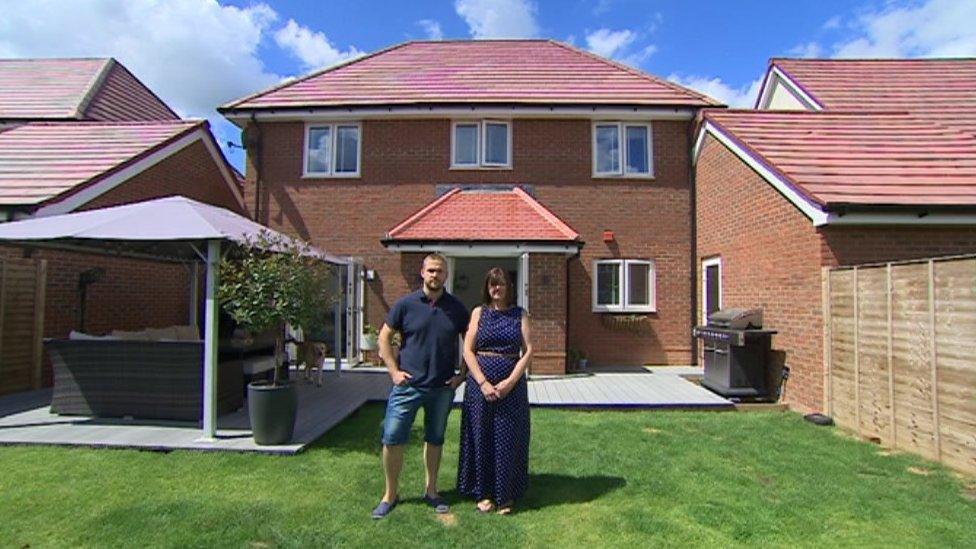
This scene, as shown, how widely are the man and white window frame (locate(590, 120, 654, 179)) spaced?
29.8ft

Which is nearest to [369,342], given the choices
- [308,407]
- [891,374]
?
[308,407]

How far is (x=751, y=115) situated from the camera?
10961mm

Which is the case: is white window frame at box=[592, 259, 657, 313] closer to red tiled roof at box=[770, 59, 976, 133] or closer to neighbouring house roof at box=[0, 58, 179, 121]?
red tiled roof at box=[770, 59, 976, 133]

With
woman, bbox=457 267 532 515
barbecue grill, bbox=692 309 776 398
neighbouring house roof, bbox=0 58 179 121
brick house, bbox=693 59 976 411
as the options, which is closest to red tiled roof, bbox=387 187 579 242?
brick house, bbox=693 59 976 411

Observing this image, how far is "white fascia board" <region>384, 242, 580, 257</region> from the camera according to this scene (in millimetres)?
10523

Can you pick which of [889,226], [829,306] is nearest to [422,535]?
[829,306]

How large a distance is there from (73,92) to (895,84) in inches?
803

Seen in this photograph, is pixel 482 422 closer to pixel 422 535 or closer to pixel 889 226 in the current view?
pixel 422 535

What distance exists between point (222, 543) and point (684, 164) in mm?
11599

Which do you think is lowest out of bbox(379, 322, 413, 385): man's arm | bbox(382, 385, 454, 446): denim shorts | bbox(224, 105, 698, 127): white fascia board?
bbox(382, 385, 454, 446): denim shorts

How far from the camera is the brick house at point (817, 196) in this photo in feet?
24.9

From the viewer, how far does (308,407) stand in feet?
25.8

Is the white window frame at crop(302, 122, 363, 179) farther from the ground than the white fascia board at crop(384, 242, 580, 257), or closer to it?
farther from the ground

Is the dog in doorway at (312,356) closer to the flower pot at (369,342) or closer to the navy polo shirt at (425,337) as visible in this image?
the flower pot at (369,342)
